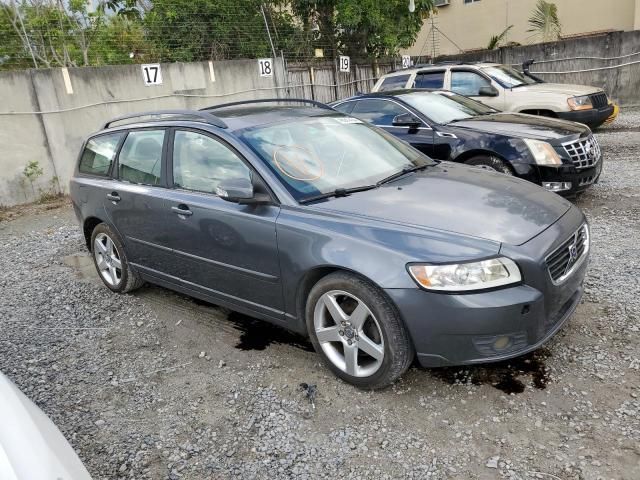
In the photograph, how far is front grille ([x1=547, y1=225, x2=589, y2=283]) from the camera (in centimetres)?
283

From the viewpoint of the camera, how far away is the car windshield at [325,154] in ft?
11.0

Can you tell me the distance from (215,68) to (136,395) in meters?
9.08

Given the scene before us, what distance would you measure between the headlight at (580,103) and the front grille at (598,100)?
17 cm

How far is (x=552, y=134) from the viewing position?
5.82 m

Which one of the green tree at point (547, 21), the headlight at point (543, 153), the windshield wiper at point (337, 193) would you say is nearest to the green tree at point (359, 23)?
the green tree at point (547, 21)

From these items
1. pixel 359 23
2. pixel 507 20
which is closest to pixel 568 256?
pixel 359 23

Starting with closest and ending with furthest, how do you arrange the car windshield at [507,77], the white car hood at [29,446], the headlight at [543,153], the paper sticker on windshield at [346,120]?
the white car hood at [29,446] → the paper sticker on windshield at [346,120] → the headlight at [543,153] → the car windshield at [507,77]

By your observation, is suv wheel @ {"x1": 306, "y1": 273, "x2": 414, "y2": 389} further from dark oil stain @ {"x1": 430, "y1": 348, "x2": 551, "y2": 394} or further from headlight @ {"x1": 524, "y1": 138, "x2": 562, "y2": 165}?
headlight @ {"x1": 524, "y1": 138, "x2": 562, "y2": 165}

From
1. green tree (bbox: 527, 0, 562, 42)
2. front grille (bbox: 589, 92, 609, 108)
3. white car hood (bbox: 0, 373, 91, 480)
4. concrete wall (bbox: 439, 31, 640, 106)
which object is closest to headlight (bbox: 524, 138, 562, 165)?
front grille (bbox: 589, 92, 609, 108)

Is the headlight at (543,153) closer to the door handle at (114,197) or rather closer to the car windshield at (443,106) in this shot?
the car windshield at (443,106)

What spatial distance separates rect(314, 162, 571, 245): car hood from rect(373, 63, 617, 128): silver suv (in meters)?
6.38

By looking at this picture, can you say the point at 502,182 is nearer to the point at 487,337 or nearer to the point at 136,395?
the point at 487,337

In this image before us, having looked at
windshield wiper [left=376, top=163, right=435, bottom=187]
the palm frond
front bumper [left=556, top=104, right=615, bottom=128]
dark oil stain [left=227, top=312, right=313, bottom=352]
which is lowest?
dark oil stain [left=227, top=312, right=313, bottom=352]

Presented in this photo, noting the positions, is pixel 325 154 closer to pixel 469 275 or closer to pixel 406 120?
pixel 469 275
